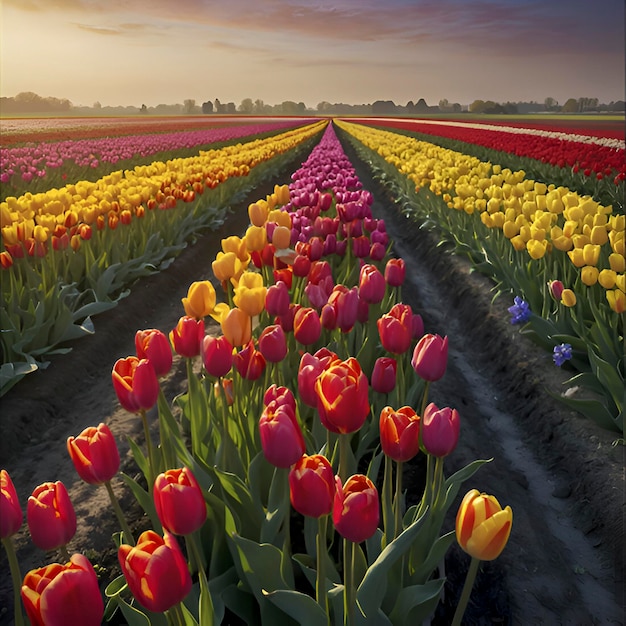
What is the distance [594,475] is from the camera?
3.42m

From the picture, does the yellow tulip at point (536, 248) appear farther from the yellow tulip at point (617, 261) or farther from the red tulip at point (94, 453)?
the red tulip at point (94, 453)

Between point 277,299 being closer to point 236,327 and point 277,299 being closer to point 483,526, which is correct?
point 236,327

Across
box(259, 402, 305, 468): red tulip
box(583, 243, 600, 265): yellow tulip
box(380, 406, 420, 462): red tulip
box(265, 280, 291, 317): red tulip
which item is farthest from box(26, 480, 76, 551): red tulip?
box(583, 243, 600, 265): yellow tulip

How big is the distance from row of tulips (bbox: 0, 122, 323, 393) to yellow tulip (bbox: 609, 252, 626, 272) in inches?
162

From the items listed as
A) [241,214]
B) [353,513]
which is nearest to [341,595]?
[353,513]

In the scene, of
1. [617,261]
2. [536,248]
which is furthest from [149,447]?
[536,248]

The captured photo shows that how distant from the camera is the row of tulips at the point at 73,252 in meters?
4.53

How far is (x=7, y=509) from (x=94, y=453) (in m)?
0.27

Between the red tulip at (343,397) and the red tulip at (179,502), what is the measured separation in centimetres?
39

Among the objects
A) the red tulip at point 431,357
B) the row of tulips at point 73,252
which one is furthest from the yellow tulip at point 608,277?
the row of tulips at point 73,252

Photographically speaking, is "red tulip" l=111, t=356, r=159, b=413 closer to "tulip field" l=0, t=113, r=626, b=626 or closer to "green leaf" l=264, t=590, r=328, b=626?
"tulip field" l=0, t=113, r=626, b=626

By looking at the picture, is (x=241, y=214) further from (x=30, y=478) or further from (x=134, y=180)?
(x=30, y=478)

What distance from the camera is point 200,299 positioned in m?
2.36

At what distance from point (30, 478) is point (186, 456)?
192 centimetres
